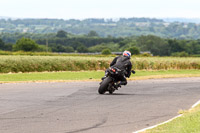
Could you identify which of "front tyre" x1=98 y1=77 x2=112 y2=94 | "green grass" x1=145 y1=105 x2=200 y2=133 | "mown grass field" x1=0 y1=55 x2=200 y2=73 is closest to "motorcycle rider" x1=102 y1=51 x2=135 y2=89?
"front tyre" x1=98 y1=77 x2=112 y2=94

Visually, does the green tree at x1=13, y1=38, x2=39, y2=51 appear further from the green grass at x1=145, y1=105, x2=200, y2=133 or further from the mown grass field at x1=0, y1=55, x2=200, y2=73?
the green grass at x1=145, y1=105, x2=200, y2=133

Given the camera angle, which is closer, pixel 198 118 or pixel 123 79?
pixel 198 118

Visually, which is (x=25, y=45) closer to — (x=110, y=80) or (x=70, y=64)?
(x=70, y=64)

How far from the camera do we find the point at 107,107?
13.6 m

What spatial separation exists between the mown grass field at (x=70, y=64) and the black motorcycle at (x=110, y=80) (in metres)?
20.2

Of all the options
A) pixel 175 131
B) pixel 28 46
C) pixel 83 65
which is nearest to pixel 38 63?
pixel 83 65

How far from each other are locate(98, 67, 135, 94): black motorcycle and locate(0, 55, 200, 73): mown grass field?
20.2 m

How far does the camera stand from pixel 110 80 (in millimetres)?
17891

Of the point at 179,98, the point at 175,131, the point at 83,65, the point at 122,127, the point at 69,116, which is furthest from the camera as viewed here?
the point at 83,65

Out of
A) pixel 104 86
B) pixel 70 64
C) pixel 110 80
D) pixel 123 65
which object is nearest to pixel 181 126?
pixel 104 86

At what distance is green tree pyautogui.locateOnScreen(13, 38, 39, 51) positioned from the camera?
143 metres

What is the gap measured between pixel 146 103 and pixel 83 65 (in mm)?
28281

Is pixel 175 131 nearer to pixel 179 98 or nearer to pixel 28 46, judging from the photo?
pixel 179 98

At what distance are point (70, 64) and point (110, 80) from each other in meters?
24.2
